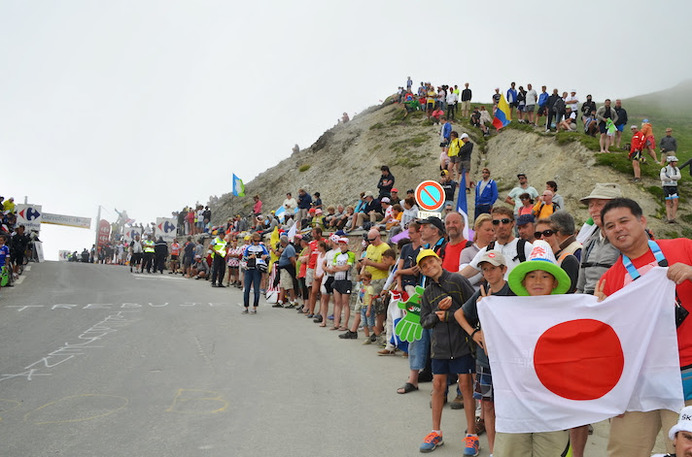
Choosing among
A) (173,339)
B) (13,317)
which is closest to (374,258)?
(173,339)

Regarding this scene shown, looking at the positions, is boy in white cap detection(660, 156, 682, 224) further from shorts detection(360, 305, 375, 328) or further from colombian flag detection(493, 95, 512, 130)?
shorts detection(360, 305, 375, 328)

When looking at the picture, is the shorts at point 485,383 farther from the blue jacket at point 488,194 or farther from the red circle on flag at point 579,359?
the blue jacket at point 488,194

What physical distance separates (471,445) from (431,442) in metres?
0.37

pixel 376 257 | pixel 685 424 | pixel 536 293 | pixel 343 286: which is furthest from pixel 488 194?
pixel 685 424

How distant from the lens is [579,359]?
144 inches

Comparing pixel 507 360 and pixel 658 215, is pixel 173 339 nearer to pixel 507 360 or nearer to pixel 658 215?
pixel 507 360

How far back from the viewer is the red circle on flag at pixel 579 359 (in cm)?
359

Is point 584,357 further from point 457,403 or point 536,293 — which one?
point 457,403

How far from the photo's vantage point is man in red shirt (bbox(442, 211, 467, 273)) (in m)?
6.88

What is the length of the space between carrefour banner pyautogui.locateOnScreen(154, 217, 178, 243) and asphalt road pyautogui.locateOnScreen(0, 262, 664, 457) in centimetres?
2067

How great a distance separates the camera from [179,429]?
5.48 metres

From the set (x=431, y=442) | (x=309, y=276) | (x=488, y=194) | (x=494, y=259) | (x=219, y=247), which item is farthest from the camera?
(x=219, y=247)

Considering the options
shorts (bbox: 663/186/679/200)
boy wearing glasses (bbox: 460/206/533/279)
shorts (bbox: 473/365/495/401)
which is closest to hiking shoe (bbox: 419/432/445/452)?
shorts (bbox: 473/365/495/401)

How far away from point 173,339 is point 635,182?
1740cm
